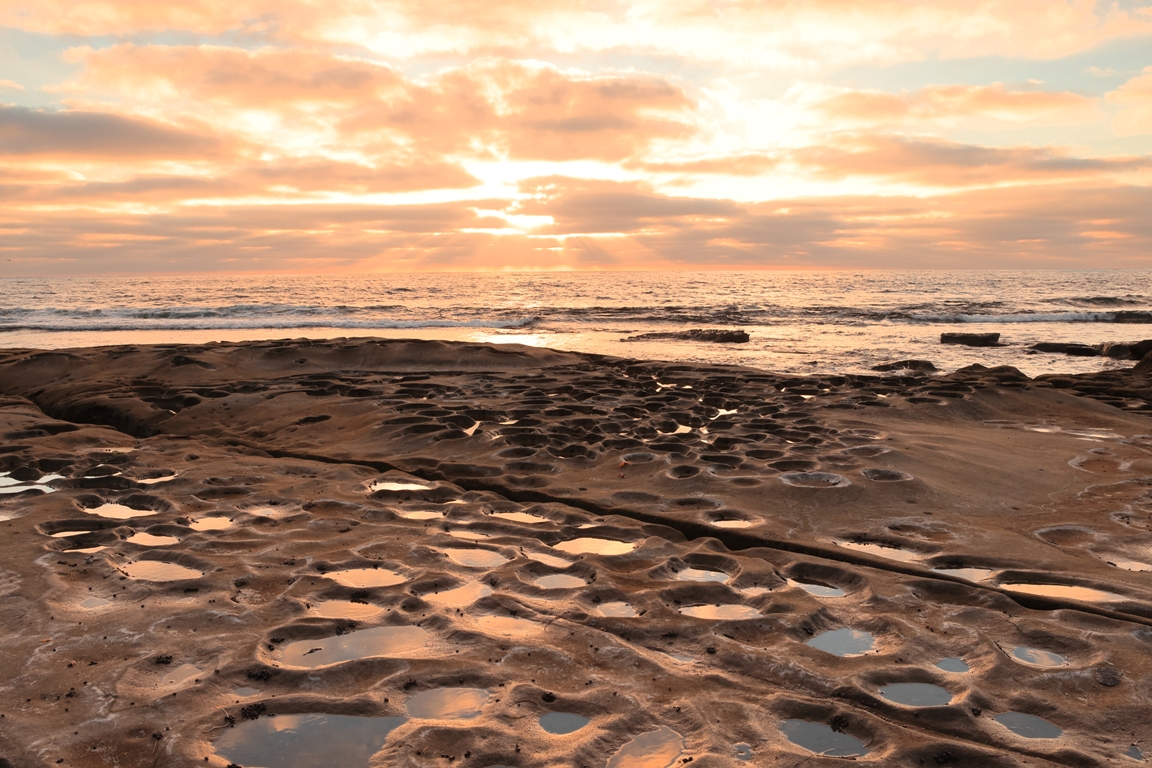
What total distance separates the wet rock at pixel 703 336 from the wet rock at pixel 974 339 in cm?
567

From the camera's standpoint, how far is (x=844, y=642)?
3258 mm

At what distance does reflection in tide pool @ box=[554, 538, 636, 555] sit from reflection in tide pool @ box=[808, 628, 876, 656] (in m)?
1.29

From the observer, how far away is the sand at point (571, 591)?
256cm

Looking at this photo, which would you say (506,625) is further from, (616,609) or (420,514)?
(420,514)

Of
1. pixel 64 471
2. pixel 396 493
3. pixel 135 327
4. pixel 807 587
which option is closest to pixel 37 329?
pixel 135 327

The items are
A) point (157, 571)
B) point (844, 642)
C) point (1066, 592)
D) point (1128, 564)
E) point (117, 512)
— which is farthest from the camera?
point (117, 512)

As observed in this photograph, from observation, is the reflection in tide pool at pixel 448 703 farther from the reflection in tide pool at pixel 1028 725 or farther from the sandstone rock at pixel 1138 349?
the sandstone rock at pixel 1138 349

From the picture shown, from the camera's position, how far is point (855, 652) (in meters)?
3.15

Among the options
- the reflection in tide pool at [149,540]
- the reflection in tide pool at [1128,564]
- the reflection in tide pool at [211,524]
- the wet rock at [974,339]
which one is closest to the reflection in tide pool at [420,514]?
the reflection in tide pool at [211,524]

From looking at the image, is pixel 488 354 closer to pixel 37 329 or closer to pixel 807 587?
pixel 807 587

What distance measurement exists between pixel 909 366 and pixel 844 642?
12.9 metres

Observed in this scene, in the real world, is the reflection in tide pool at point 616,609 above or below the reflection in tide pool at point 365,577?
below

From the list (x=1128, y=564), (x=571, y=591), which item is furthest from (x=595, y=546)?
(x=1128, y=564)

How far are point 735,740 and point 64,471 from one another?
542 centimetres
